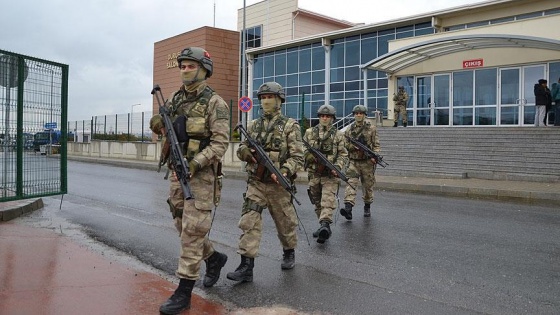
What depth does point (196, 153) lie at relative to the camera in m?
3.92

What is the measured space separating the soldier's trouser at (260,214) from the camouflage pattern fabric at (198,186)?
588mm

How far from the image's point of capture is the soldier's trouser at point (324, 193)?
21.2 feet

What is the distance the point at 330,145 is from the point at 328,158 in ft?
0.61

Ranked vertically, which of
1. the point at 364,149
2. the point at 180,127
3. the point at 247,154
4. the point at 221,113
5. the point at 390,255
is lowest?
the point at 390,255

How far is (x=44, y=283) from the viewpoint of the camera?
4258mm

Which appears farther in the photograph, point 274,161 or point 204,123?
point 274,161

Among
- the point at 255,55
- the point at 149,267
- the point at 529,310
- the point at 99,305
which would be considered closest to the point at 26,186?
the point at 149,267

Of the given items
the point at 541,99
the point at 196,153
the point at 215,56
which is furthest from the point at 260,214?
the point at 215,56

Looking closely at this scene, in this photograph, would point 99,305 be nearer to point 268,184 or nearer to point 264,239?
point 268,184

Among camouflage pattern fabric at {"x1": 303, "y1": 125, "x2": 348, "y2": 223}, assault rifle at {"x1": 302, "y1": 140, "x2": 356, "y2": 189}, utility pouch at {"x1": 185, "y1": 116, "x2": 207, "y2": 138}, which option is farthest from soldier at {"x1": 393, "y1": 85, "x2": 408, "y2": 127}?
utility pouch at {"x1": 185, "y1": 116, "x2": 207, "y2": 138}

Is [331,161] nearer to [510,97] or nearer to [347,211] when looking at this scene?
[347,211]

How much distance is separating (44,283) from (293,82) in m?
29.7

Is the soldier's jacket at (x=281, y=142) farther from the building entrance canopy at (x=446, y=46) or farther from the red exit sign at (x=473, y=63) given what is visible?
the red exit sign at (x=473, y=63)

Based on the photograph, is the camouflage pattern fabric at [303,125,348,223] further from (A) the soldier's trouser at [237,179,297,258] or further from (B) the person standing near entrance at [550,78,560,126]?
(B) the person standing near entrance at [550,78,560,126]
